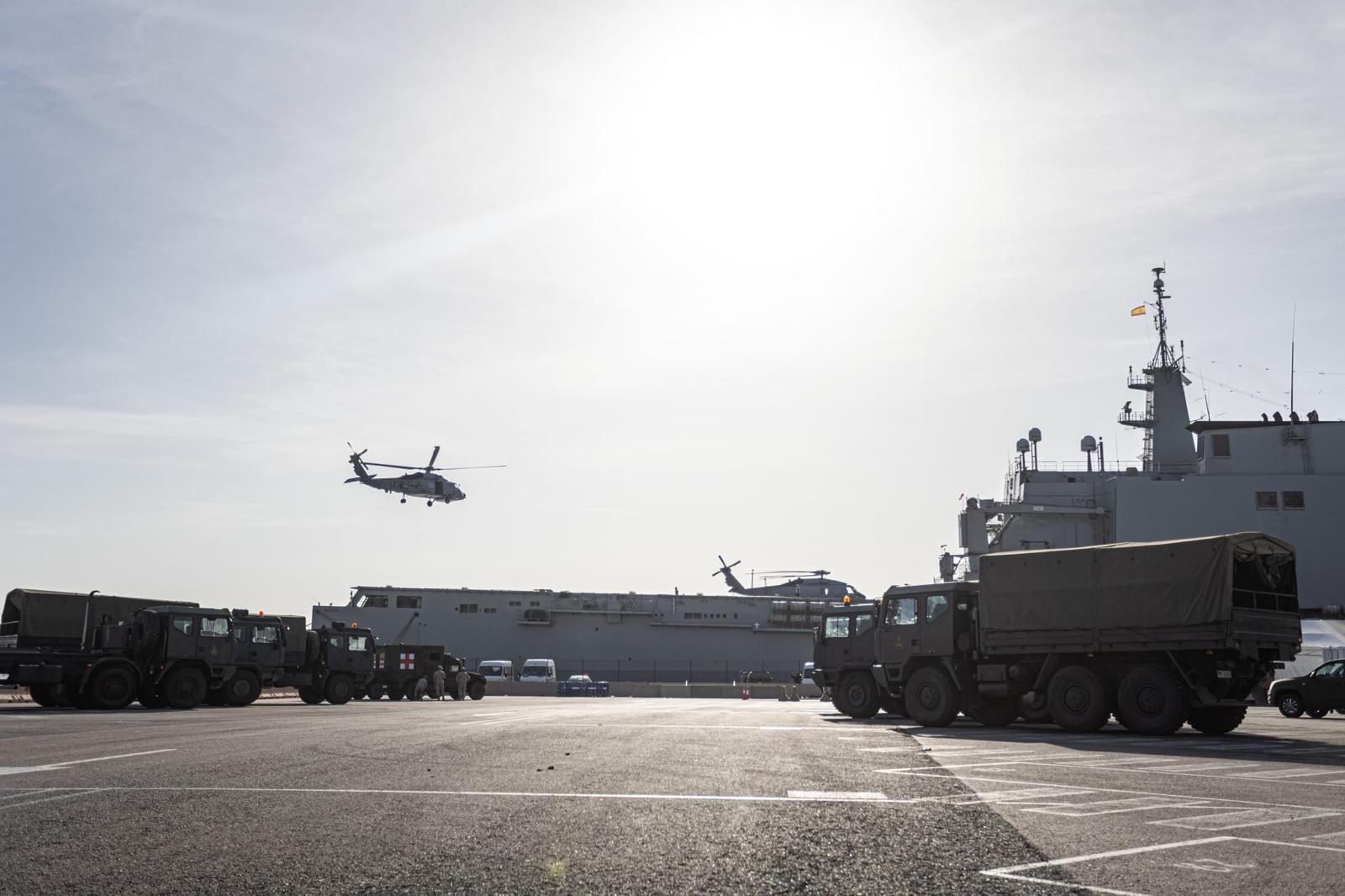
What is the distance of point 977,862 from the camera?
264 inches

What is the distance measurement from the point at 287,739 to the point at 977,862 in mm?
11995

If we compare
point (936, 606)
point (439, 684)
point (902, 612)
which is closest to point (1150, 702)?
point (936, 606)

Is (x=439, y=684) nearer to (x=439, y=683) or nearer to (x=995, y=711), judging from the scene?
(x=439, y=683)

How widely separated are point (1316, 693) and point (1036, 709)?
10539 millimetres

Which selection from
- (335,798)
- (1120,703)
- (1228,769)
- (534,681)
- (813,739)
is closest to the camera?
(335,798)

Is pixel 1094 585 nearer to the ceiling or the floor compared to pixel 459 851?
nearer to the ceiling

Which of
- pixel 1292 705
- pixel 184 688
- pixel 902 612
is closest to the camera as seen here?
pixel 902 612

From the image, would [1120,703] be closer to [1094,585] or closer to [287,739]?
[1094,585]

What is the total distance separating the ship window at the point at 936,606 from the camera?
23875mm

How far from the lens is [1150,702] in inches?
795

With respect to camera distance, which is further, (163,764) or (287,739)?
(287,739)

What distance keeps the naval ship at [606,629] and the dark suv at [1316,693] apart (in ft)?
167

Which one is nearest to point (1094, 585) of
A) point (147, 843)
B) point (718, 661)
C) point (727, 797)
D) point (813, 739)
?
point (813, 739)

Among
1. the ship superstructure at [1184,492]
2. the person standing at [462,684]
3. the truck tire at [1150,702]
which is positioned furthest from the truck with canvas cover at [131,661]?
the ship superstructure at [1184,492]
